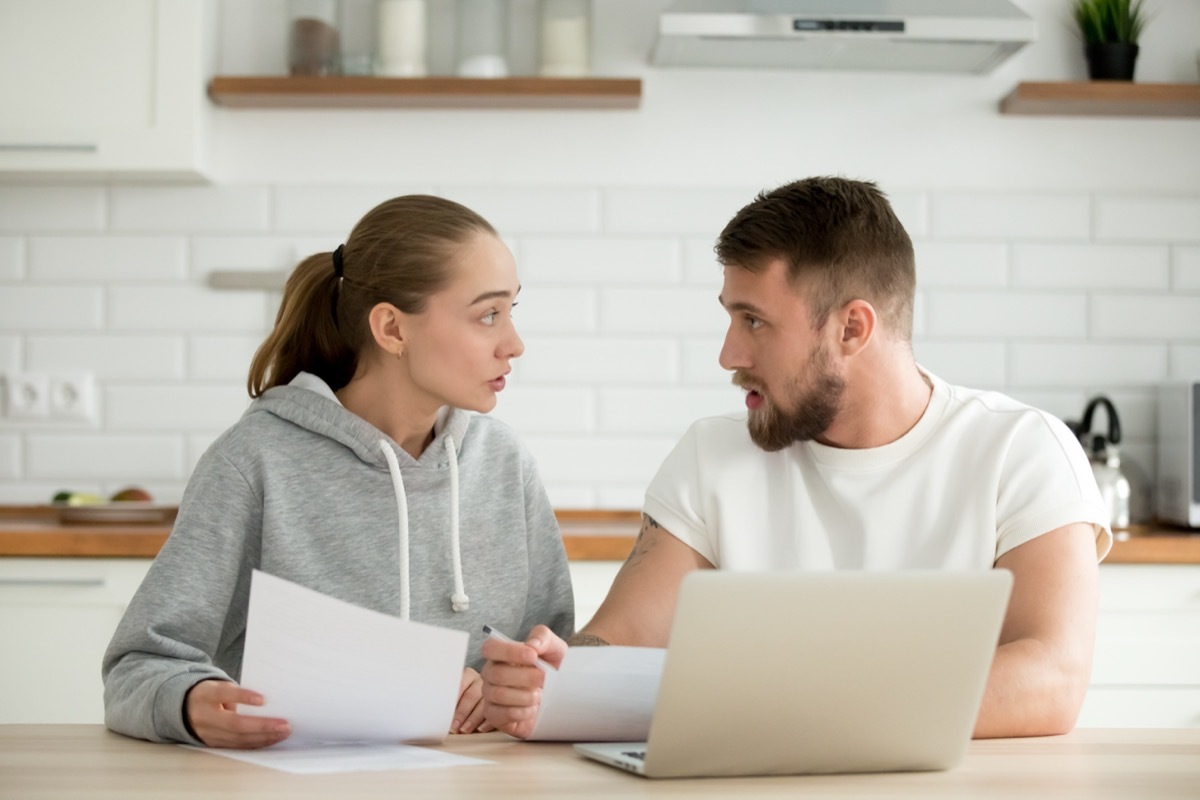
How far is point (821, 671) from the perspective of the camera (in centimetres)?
98

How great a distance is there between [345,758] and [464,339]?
26.2 inches

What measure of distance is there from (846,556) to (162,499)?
1894 mm

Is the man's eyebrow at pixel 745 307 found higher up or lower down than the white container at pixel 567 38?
lower down

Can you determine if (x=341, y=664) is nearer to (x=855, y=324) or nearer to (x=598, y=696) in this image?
(x=598, y=696)

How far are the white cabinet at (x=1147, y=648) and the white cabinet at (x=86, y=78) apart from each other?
2.13 metres

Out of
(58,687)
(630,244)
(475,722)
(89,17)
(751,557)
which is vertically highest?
(89,17)

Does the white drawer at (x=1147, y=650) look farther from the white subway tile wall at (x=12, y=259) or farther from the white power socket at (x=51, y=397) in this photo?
the white subway tile wall at (x=12, y=259)

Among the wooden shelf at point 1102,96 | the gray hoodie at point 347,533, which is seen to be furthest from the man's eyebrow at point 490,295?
the wooden shelf at point 1102,96

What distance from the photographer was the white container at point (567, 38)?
2.95 metres

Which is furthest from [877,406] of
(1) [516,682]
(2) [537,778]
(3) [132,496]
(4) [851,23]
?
(3) [132,496]

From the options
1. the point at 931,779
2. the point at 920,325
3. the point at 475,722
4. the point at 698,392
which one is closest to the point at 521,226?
the point at 698,392

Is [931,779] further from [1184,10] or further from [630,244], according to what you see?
[1184,10]

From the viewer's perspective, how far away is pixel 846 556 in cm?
169

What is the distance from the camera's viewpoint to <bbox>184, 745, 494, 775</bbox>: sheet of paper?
1.05 metres
